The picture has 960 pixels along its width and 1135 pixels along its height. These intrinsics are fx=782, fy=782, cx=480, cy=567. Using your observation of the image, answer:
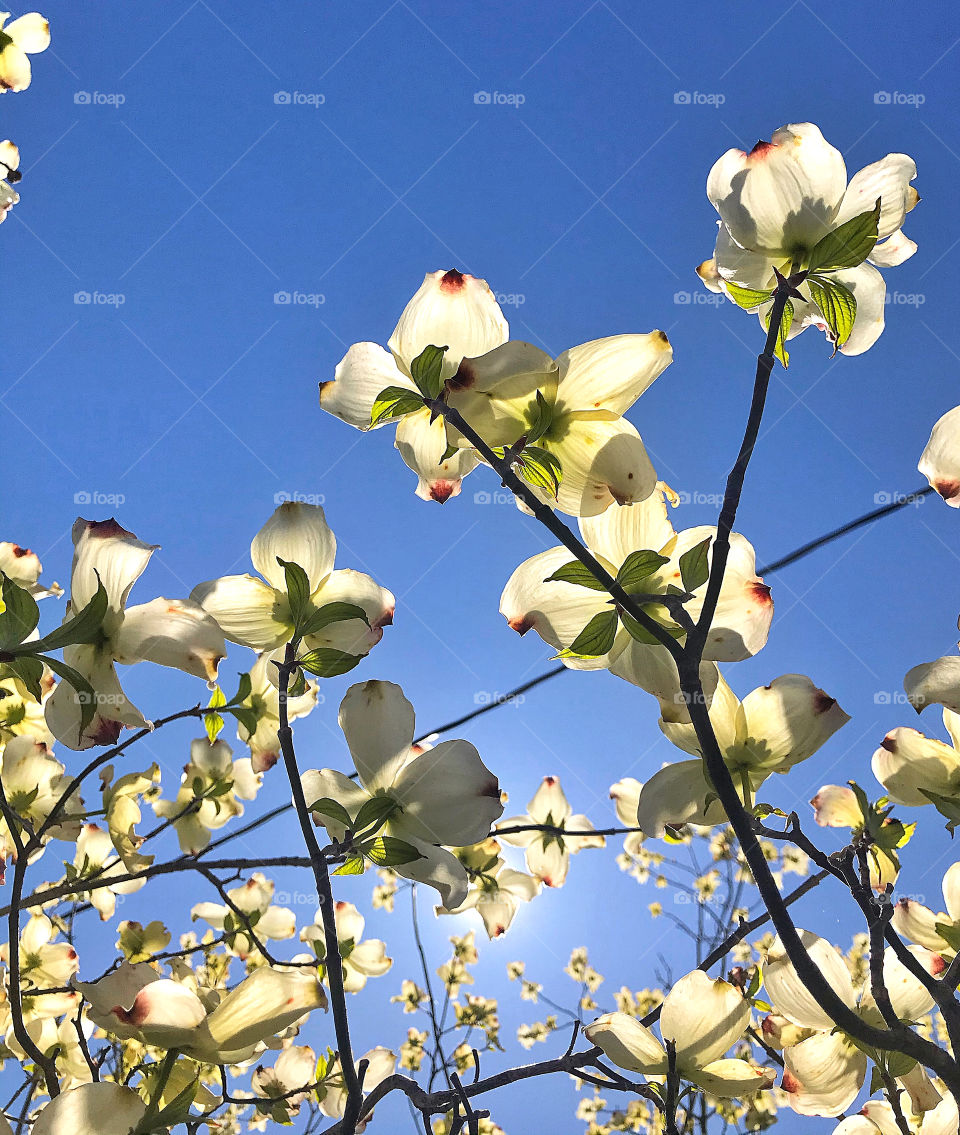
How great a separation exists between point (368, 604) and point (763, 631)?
25 centimetres

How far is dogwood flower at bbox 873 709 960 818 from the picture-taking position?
0.52 m

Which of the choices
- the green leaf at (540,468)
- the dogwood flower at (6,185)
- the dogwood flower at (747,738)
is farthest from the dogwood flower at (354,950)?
the dogwood flower at (6,185)

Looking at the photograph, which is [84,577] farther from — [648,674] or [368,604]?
[648,674]

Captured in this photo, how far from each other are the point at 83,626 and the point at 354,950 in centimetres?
82

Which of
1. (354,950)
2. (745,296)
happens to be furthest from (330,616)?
(354,950)

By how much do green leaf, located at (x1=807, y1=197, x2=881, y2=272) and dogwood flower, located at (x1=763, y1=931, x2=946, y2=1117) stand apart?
1.48 feet

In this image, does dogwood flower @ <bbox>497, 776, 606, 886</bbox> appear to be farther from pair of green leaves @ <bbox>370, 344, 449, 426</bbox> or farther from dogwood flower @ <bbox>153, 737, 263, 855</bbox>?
pair of green leaves @ <bbox>370, 344, 449, 426</bbox>

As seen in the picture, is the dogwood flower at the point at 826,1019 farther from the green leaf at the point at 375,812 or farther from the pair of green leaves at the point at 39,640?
the pair of green leaves at the point at 39,640

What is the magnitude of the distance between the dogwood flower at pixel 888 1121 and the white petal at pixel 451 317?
0.60m

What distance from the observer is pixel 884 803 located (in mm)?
565

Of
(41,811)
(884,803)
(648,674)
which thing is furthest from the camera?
(41,811)

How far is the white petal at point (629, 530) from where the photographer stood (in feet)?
1.53

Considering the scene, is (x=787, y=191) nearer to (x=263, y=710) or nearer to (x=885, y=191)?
(x=885, y=191)

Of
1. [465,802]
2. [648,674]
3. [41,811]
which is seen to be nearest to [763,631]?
[648,674]
